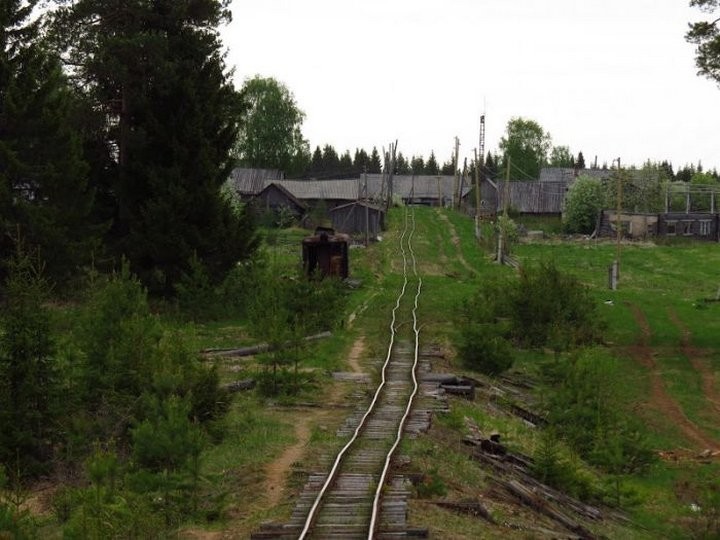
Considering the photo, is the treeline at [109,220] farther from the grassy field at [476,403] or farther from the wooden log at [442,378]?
the wooden log at [442,378]

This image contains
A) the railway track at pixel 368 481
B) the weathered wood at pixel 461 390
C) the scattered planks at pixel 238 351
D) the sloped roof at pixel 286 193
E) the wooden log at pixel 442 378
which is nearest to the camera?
the railway track at pixel 368 481

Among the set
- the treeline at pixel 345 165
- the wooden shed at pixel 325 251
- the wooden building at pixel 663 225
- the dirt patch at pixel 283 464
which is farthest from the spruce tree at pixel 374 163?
the dirt patch at pixel 283 464

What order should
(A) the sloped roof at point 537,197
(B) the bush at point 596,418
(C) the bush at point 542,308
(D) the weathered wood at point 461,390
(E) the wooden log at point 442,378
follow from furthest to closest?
(A) the sloped roof at point 537,197 < (C) the bush at point 542,308 < (E) the wooden log at point 442,378 < (D) the weathered wood at point 461,390 < (B) the bush at point 596,418

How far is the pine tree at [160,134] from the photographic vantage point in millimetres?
31188

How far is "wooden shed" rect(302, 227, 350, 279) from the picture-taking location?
39.5 m

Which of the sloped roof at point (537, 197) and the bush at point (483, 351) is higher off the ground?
the sloped roof at point (537, 197)

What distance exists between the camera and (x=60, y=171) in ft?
94.7

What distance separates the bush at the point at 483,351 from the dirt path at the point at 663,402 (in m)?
4.42

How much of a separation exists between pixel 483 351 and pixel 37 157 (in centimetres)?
1587

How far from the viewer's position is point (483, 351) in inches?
1000

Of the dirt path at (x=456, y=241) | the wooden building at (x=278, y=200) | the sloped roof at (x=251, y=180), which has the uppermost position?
the sloped roof at (x=251, y=180)

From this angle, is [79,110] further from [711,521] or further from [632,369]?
[711,521]

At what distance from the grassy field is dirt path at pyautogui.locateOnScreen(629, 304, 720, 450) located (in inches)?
3.4

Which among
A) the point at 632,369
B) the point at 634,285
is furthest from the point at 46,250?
the point at 634,285
